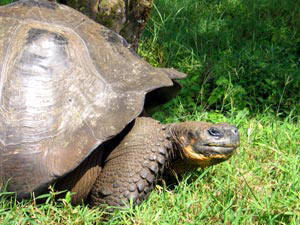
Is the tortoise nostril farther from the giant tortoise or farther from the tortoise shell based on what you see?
the tortoise shell

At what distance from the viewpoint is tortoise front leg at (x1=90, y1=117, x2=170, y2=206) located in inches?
110

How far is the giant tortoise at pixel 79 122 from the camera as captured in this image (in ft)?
8.84

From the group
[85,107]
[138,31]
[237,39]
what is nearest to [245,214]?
[85,107]

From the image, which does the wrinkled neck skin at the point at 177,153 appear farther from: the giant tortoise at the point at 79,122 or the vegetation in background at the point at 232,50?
the vegetation in background at the point at 232,50

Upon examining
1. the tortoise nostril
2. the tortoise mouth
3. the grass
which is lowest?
the grass

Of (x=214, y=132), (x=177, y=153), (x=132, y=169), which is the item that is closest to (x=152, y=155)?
(x=132, y=169)

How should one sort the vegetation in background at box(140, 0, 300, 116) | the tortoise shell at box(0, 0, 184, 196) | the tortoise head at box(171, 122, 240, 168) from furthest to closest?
the vegetation in background at box(140, 0, 300, 116)
the tortoise head at box(171, 122, 240, 168)
the tortoise shell at box(0, 0, 184, 196)

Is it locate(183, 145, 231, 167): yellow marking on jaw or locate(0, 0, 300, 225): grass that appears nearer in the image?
A: locate(0, 0, 300, 225): grass

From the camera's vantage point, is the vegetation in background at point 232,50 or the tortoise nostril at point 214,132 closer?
the tortoise nostril at point 214,132

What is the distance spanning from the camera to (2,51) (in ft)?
9.32

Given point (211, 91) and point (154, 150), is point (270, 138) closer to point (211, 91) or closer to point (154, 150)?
point (211, 91)

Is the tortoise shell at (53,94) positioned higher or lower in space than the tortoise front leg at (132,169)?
higher

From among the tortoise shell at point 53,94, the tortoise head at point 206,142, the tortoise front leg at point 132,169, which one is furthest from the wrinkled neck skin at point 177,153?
the tortoise shell at point 53,94

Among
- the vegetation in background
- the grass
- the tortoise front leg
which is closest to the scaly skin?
the tortoise front leg
